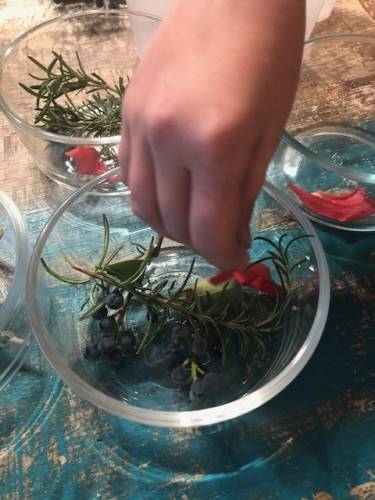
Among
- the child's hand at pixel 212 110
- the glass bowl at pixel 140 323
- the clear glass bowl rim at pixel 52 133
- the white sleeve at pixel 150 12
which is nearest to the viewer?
the child's hand at pixel 212 110

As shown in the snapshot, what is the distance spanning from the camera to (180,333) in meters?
0.42

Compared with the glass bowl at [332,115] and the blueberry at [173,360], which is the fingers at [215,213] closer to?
the blueberry at [173,360]

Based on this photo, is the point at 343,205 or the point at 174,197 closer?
the point at 174,197

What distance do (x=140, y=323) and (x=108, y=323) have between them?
39 millimetres

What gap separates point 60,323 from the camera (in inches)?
18.3

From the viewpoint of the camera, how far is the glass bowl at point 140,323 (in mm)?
381

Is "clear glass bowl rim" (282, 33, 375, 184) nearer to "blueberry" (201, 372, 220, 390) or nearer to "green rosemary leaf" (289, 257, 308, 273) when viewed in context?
"green rosemary leaf" (289, 257, 308, 273)

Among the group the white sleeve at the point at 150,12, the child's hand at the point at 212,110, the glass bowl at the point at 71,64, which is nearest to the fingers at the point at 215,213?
the child's hand at the point at 212,110

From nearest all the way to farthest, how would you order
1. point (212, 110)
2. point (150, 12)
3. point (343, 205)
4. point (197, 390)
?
point (212, 110) → point (197, 390) → point (343, 205) → point (150, 12)

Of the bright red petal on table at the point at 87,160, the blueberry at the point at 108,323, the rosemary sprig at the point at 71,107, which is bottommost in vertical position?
the blueberry at the point at 108,323

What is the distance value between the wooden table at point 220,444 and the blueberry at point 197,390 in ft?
0.11

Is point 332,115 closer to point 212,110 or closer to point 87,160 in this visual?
point 87,160

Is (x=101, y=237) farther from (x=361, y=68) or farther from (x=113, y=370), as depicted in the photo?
(x=361, y=68)

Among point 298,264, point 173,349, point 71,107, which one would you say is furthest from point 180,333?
point 71,107
